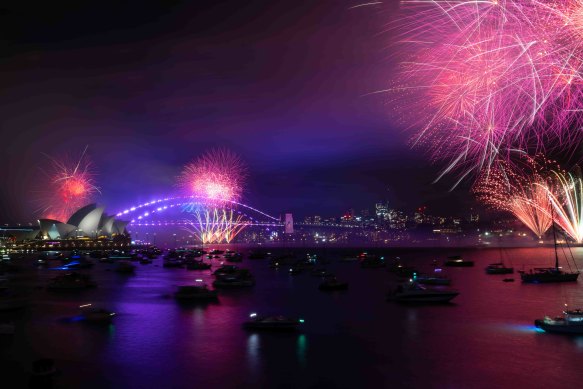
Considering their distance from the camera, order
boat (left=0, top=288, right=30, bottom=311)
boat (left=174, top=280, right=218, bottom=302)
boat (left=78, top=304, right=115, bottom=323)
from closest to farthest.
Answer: boat (left=78, top=304, right=115, bottom=323), boat (left=0, top=288, right=30, bottom=311), boat (left=174, top=280, right=218, bottom=302)

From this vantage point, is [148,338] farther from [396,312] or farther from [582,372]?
[582,372]

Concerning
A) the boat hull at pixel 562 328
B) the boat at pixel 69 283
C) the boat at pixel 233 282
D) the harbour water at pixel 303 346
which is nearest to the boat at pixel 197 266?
the boat at pixel 233 282

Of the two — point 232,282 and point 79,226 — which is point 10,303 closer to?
point 232,282

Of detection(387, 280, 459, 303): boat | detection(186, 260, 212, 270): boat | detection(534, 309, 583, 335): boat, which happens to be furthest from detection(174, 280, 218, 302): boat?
detection(186, 260, 212, 270): boat

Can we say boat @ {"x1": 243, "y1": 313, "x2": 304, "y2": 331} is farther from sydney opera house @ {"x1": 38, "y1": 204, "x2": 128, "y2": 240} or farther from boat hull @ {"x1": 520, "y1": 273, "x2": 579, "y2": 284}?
sydney opera house @ {"x1": 38, "y1": 204, "x2": 128, "y2": 240}

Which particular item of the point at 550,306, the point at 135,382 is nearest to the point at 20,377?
the point at 135,382

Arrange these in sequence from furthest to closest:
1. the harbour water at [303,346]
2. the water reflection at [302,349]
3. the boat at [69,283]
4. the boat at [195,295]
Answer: the boat at [69,283], the boat at [195,295], the water reflection at [302,349], the harbour water at [303,346]

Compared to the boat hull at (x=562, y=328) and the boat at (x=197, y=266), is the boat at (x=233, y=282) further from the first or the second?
the boat hull at (x=562, y=328)

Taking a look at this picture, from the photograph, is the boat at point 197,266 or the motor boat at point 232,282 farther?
the boat at point 197,266
